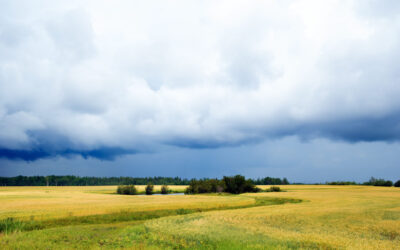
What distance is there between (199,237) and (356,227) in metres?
15.1

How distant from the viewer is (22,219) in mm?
31859

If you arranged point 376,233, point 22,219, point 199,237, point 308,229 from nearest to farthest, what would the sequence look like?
point 199,237, point 376,233, point 308,229, point 22,219

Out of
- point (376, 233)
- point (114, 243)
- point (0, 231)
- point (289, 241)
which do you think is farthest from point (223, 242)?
point (0, 231)

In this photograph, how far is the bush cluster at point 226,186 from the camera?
110062 mm

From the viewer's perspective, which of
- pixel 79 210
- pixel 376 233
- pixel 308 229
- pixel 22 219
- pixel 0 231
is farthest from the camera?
pixel 79 210

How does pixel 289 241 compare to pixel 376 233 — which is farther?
pixel 376 233

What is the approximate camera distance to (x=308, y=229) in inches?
984

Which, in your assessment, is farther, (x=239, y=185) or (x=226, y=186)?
(x=226, y=186)

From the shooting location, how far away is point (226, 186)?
112875 mm

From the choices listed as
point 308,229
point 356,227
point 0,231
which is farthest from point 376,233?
point 0,231

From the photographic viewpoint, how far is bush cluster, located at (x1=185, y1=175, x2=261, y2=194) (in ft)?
361

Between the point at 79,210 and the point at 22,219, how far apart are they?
28.9 feet

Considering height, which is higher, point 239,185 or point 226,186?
point 239,185

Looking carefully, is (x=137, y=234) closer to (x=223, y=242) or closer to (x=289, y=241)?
(x=223, y=242)
